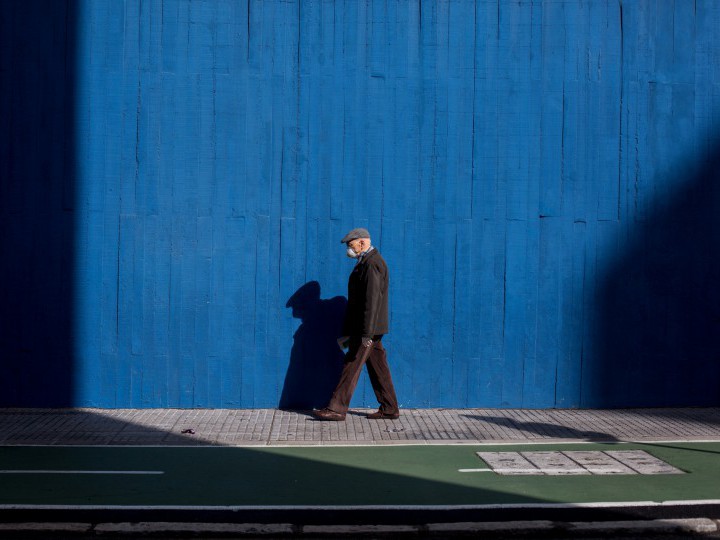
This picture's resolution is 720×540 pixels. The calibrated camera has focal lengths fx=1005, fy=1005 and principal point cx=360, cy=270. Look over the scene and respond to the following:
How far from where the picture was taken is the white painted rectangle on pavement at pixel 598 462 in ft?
27.0

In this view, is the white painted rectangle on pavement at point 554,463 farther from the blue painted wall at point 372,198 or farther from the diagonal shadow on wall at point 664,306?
the diagonal shadow on wall at point 664,306

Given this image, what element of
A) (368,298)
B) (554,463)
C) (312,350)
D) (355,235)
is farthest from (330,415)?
(554,463)

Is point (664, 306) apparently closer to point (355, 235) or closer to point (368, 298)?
point (368, 298)

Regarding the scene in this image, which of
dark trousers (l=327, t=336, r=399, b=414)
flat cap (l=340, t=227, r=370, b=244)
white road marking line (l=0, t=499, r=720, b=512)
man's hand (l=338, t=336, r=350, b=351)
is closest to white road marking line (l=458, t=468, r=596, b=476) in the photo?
white road marking line (l=0, t=499, r=720, b=512)

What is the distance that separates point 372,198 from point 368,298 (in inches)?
54.4

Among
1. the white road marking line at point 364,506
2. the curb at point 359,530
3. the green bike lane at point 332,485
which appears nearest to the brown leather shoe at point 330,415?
the green bike lane at point 332,485

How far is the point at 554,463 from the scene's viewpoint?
27.9ft

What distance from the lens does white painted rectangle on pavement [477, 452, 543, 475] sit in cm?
822

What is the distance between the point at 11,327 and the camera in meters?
11.1

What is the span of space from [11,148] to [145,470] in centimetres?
458

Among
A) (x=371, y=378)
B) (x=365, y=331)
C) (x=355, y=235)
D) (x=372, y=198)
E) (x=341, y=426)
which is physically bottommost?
(x=341, y=426)

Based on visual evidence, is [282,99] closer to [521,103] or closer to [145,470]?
[521,103]

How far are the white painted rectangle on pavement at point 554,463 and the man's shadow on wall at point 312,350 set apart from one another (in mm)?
3074

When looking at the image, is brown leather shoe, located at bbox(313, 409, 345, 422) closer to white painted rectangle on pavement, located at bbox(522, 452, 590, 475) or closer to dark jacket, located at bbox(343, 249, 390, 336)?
dark jacket, located at bbox(343, 249, 390, 336)
